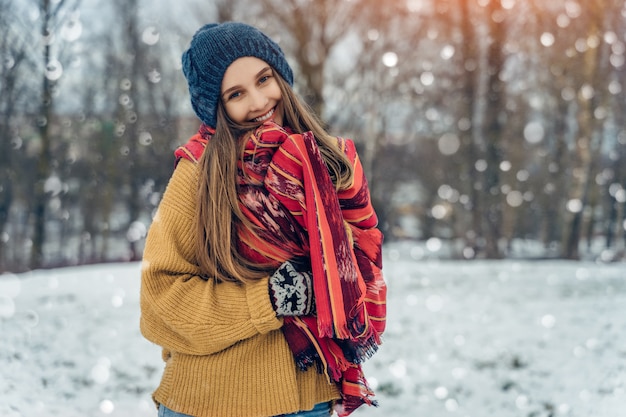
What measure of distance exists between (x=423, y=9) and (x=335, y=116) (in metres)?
3.15

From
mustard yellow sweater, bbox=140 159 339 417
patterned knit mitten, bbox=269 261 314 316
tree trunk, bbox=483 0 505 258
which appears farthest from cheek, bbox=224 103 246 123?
tree trunk, bbox=483 0 505 258

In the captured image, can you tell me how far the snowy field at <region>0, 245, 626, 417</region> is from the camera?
13.6 ft

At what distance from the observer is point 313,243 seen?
1.56 m

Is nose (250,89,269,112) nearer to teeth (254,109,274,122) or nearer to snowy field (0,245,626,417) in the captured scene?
teeth (254,109,274,122)

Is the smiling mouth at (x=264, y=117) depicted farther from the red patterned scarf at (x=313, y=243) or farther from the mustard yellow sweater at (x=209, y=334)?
the mustard yellow sweater at (x=209, y=334)

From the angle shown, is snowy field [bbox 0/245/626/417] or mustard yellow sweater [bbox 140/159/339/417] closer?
mustard yellow sweater [bbox 140/159/339/417]

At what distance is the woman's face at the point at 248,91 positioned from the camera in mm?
1759

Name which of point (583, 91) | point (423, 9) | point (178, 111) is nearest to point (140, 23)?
point (178, 111)

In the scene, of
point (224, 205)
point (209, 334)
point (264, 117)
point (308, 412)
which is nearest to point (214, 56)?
point (264, 117)

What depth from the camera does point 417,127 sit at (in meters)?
17.3

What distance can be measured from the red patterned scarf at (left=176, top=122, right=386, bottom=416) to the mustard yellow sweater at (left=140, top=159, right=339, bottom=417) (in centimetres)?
8

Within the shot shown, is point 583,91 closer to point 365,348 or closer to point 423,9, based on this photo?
point 423,9

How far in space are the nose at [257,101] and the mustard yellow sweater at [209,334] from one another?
32 centimetres

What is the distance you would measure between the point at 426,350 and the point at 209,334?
428 centimetres
